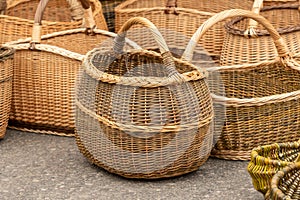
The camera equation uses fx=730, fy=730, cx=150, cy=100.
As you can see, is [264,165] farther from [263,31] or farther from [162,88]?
[263,31]

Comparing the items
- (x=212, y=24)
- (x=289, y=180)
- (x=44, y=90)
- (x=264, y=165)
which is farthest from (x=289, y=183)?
(x=44, y=90)

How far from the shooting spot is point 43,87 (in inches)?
165

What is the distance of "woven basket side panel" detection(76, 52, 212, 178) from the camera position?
3.44 meters

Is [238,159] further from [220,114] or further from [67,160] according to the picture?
[67,160]

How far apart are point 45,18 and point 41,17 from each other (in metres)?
1.17

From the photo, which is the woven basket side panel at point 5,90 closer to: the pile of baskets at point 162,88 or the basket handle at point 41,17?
the pile of baskets at point 162,88

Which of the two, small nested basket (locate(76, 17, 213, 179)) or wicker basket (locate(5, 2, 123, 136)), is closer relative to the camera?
small nested basket (locate(76, 17, 213, 179))

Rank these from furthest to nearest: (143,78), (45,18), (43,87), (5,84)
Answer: (45,18)
(43,87)
(5,84)
(143,78)

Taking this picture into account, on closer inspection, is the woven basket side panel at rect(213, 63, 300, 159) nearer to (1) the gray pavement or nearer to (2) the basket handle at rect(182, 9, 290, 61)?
(1) the gray pavement

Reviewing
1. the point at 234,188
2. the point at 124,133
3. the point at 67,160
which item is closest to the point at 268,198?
the point at 234,188

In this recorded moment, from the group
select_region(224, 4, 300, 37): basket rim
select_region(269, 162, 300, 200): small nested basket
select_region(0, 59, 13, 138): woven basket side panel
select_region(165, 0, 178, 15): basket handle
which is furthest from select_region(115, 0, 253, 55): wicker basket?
select_region(269, 162, 300, 200): small nested basket

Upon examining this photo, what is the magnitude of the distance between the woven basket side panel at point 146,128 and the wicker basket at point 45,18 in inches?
44.7

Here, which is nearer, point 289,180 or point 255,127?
point 289,180

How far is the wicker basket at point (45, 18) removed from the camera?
15.1 feet
